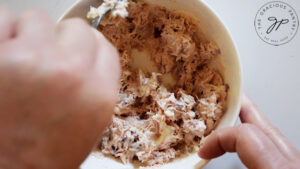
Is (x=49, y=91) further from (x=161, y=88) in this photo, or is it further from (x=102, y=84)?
(x=161, y=88)

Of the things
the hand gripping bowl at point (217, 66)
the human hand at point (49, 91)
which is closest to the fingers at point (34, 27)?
the human hand at point (49, 91)

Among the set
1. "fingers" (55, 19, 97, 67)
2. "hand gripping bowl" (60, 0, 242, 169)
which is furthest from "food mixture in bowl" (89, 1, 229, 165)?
"fingers" (55, 19, 97, 67)

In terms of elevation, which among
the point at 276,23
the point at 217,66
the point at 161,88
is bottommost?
the point at 161,88

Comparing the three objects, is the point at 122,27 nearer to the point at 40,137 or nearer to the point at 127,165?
the point at 127,165

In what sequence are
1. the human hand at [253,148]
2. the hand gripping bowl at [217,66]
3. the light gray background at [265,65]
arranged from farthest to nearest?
the light gray background at [265,65] → the hand gripping bowl at [217,66] → the human hand at [253,148]

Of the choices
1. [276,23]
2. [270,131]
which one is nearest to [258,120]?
[270,131]

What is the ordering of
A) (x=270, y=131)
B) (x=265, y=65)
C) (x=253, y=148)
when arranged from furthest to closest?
(x=265, y=65), (x=270, y=131), (x=253, y=148)

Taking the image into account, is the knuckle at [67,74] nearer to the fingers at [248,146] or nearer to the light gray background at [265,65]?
the fingers at [248,146]
